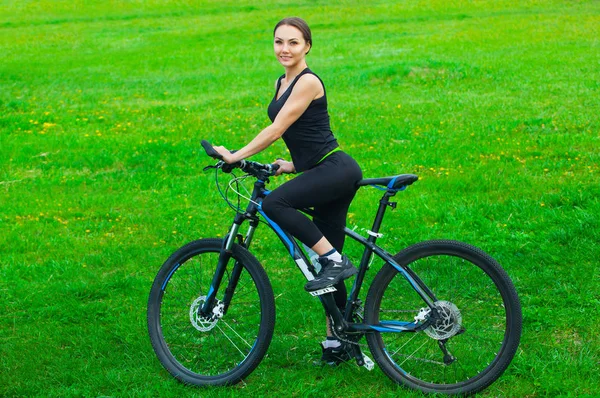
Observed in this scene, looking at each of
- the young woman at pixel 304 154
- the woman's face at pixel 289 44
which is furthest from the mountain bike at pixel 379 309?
the woman's face at pixel 289 44

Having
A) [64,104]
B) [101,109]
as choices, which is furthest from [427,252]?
[64,104]

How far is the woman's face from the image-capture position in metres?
4.77

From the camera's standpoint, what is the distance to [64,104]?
1612 cm

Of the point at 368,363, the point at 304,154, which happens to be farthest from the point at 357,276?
the point at 304,154

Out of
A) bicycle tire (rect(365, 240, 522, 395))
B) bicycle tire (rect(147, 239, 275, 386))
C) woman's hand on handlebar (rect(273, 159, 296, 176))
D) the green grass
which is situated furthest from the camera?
the green grass

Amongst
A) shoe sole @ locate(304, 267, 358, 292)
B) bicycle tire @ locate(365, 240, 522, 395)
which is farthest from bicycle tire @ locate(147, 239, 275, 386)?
bicycle tire @ locate(365, 240, 522, 395)

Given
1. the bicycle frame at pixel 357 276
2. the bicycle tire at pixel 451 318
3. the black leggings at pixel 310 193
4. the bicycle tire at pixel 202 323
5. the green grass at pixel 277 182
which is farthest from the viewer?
the green grass at pixel 277 182

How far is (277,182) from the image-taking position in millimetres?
10016

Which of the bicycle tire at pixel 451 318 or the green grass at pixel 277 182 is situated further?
the green grass at pixel 277 182

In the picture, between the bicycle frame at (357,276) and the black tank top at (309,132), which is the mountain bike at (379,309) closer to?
the bicycle frame at (357,276)

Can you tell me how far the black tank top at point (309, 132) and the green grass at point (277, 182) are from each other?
4.51 ft

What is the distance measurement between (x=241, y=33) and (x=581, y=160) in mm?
20912

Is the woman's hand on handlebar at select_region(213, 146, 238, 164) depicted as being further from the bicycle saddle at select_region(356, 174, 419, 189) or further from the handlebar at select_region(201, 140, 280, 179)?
the bicycle saddle at select_region(356, 174, 419, 189)

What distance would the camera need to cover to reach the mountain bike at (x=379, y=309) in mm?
4637
